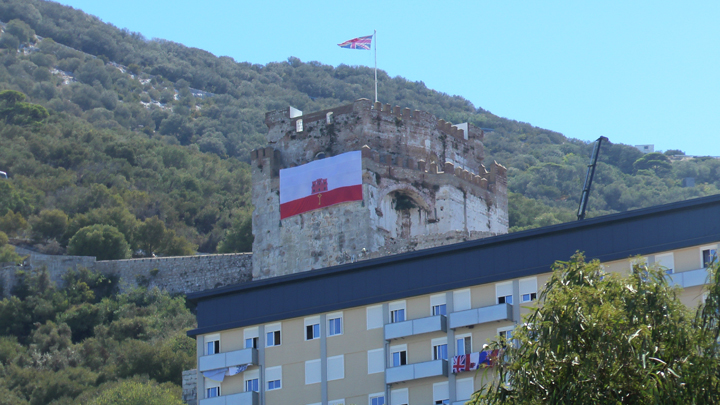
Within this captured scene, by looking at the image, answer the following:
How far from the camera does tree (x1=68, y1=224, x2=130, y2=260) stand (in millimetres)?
62031

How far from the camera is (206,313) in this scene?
30125mm

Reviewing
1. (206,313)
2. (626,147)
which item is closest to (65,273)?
(206,313)

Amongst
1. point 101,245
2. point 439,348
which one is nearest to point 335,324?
point 439,348

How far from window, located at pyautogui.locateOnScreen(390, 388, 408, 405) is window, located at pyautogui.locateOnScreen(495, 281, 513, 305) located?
2914 millimetres

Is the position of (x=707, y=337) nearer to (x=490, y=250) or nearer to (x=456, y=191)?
(x=490, y=250)

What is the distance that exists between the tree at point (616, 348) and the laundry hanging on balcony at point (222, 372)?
14.3 metres

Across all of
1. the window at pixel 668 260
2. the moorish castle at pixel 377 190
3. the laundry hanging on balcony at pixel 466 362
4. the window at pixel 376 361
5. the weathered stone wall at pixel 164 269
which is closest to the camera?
the window at pixel 668 260

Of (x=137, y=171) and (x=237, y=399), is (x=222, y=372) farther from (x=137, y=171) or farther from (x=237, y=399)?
(x=137, y=171)

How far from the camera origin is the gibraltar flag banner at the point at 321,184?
42.5m

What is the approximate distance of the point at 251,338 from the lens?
2933 cm

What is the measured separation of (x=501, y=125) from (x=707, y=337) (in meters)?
111

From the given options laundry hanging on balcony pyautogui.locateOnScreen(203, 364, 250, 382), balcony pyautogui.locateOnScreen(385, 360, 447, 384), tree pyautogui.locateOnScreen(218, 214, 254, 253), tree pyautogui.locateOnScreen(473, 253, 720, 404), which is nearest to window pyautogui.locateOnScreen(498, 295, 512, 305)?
balcony pyautogui.locateOnScreen(385, 360, 447, 384)

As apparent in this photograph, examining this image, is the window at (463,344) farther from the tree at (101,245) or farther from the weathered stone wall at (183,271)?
the tree at (101,245)

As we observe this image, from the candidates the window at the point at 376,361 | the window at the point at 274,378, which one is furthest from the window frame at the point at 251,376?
the window at the point at 376,361
